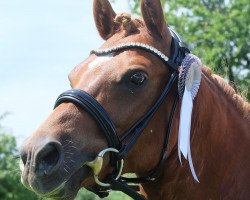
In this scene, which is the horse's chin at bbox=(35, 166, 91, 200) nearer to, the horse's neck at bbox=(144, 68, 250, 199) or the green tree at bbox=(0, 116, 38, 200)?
the horse's neck at bbox=(144, 68, 250, 199)

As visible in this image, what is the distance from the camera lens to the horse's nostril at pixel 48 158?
4.17 metres

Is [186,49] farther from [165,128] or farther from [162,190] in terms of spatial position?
[162,190]

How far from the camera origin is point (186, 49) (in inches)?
203

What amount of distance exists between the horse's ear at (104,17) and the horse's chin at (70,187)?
1366 mm

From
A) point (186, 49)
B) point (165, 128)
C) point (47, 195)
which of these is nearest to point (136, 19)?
point (186, 49)

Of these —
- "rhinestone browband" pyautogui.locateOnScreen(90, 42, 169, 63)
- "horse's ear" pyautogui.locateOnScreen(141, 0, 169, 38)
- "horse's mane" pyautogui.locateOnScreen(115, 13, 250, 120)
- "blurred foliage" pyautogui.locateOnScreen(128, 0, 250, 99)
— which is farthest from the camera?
"blurred foliage" pyautogui.locateOnScreen(128, 0, 250, 99)

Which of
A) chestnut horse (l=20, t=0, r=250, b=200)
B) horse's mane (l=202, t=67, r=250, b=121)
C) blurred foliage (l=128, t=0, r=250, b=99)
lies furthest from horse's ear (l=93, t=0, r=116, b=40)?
blurred foliage (l=128, t=0, r=250, b=99)

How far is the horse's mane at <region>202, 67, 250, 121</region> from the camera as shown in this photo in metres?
5.34

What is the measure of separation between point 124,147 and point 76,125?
43 centimetres

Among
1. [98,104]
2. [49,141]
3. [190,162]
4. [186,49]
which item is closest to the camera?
[49,141]

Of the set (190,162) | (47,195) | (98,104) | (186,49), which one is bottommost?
(47,195)

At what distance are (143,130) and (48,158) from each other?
32.3 inches

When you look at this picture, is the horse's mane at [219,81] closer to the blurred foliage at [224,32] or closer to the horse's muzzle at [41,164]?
the horse's muzzle at [41,164]

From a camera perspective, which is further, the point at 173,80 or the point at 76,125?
the point at 173,80
